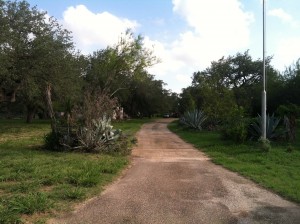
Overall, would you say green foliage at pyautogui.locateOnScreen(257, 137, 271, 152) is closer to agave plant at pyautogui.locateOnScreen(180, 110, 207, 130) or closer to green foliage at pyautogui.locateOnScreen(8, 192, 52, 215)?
green foliage at pyautogui.locateOnScreen(8, 192, 52, 215)

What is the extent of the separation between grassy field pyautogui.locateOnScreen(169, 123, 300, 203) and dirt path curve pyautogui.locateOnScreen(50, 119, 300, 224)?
0.44m

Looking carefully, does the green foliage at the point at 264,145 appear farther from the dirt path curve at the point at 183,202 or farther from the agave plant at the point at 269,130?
the dirt path curve at the point at 183,202

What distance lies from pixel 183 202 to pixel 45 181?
304 cm

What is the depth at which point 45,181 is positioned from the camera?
8.41m

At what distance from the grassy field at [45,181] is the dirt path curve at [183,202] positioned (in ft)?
1.15

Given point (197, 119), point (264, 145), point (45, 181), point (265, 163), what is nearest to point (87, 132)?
point (45, 181)

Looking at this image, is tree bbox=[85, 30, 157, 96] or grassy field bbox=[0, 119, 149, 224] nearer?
grassy field bbox=[0, 119, 149, 224]

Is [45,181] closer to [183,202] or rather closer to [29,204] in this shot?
[29,204]

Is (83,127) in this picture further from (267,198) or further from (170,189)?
(267,198)

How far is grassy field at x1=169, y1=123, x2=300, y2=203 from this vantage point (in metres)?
8.96

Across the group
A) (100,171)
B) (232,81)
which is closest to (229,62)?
(232,81)

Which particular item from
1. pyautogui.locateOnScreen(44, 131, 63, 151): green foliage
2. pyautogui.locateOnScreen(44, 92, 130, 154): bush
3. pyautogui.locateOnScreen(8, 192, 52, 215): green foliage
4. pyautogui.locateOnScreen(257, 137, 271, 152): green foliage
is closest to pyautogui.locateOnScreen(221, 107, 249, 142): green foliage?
pyautogui.locateOnScreen(257, 137, 271, 152): green foliage

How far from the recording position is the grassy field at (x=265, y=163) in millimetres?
8959

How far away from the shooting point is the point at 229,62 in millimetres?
59156
